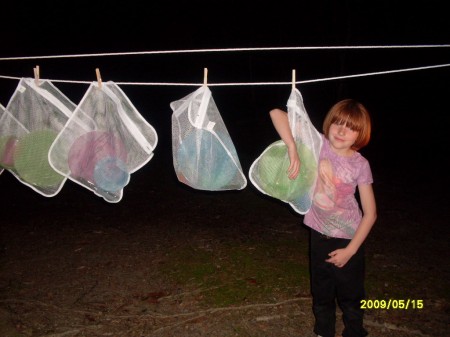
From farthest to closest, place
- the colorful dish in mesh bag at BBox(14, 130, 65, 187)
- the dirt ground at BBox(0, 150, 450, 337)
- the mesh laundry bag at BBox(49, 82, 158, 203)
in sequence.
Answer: the dirt ground at BBox(0, 150, 450, 337), the colorful dish in mesh bag at BBox(14, 130, 65, 187), the mesh laundry bag at BBox(49, 82, 158, 203)

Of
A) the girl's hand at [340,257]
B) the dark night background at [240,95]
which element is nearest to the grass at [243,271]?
the dark night background at [240,95]

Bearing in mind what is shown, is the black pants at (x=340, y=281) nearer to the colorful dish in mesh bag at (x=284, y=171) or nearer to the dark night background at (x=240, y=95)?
the colorful dish in mesh bag at (x=284, y=171)

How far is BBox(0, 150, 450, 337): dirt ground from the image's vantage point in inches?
100

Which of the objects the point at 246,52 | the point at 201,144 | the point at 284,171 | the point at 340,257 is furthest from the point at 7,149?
the point at 246,52

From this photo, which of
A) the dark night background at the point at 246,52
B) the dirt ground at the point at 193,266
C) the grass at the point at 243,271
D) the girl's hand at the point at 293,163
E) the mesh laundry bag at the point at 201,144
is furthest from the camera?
the dark night background at the point at 246,52

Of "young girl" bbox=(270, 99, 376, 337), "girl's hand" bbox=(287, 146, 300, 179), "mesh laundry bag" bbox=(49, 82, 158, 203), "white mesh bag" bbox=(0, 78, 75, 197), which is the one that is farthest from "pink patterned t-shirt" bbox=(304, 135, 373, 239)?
"white mesh bag" bbox=(0, 78, 75, 197)

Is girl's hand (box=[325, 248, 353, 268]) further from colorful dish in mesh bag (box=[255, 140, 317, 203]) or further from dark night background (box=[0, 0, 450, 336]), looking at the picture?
dark night background (box=[0, 0, 450, 336])

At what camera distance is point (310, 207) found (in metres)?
1.82

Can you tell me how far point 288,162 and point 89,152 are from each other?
3.21 feet

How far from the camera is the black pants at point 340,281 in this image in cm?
189

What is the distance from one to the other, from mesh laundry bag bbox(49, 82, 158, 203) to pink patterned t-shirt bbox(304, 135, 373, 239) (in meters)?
0.87

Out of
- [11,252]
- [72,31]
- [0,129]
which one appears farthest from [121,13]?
[0,129]

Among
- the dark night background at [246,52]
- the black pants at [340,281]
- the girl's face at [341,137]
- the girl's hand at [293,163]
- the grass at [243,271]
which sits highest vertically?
the dark night background at [246,52]

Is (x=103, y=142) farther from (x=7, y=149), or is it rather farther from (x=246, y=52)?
(x=246, y=52)
